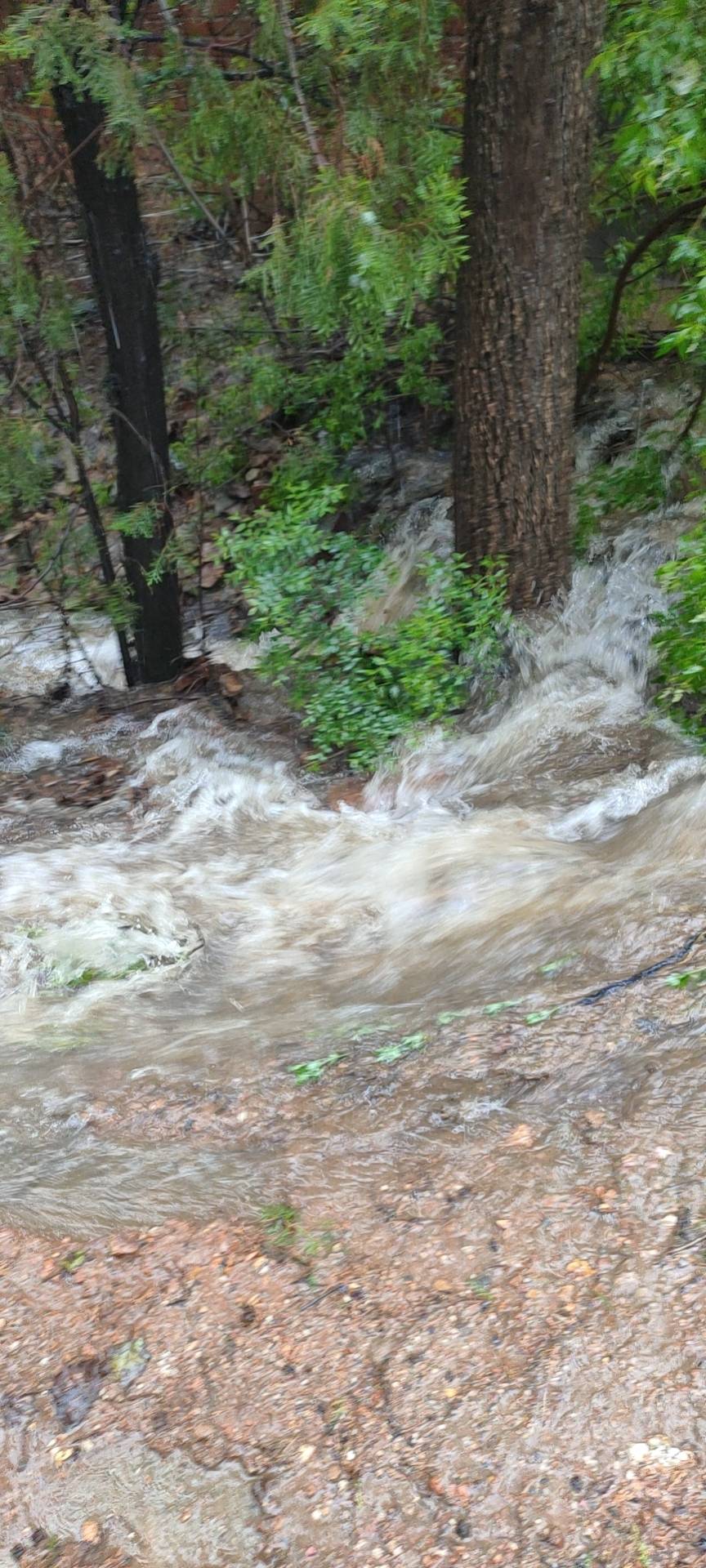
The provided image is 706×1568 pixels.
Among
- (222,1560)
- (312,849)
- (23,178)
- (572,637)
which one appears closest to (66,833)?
(312,849)

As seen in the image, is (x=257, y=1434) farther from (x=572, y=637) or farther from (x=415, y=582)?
(x=415, y=582)

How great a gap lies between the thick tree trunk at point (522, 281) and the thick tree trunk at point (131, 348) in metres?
1.65

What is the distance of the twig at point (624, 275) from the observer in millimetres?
6212

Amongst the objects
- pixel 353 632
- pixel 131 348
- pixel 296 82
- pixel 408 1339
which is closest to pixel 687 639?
pixel 353 632

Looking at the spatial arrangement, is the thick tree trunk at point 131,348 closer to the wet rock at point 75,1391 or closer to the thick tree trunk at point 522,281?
the thick tree trunk at point 522,281

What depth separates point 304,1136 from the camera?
10.7 feet

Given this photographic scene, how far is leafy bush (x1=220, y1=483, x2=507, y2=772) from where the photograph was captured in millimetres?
5887

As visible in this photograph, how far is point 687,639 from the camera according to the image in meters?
5.28

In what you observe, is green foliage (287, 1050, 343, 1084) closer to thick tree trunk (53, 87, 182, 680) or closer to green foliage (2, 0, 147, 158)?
thick tree trunk (53, 87, 182, 680)

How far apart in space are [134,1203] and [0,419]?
4.39 meters

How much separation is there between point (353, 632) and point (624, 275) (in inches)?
105

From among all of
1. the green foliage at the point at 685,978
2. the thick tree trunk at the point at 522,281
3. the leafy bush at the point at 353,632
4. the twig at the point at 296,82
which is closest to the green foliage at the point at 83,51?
the twig at the point at 296,82

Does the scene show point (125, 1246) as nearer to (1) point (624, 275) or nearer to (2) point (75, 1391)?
(2) point (75, 1391)

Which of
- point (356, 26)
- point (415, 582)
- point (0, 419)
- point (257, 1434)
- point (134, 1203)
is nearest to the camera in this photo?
point (257, 1434)
